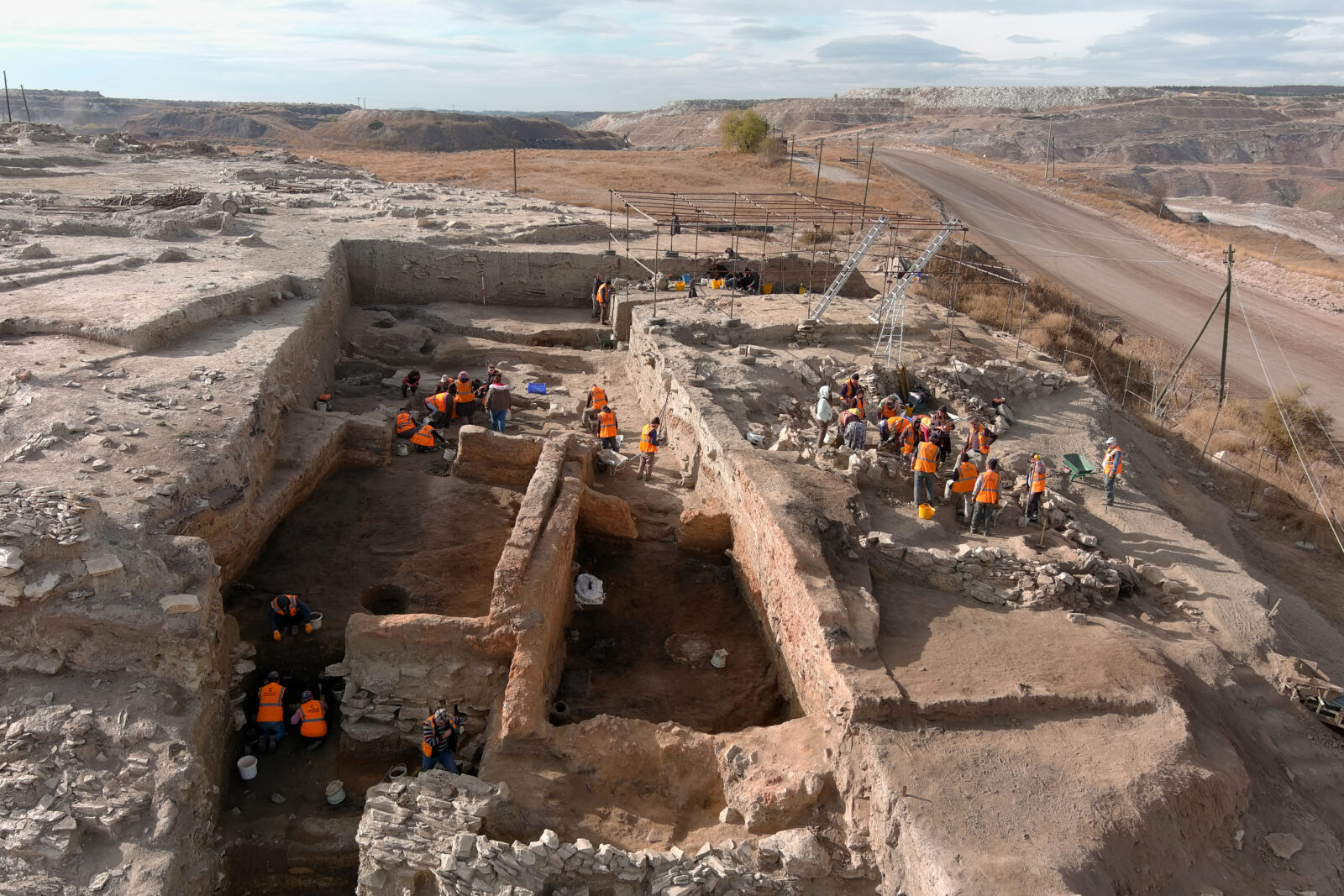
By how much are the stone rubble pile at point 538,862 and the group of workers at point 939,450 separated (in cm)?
553

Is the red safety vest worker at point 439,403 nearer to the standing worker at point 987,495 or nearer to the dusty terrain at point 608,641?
the dusty terrain at point 608,641

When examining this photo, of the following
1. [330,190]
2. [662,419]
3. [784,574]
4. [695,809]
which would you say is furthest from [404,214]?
[695,809]

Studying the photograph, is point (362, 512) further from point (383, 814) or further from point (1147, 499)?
point (1147, 499)

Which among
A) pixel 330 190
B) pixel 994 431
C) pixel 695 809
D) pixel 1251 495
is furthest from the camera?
pixel 330 190

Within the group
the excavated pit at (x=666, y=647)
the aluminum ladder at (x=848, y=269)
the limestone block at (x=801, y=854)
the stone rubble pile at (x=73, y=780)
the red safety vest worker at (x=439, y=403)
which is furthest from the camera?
the aluminum ladder at (x=848, y=269)

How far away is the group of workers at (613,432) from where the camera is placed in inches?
480

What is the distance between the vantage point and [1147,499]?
12031mm

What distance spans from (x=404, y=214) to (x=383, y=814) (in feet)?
63.2

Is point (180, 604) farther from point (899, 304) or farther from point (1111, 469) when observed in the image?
point (899, 304)

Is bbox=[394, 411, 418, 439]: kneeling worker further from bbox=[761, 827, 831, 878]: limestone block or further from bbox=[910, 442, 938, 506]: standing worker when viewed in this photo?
bbox=[761, 827, 831, 878]: limestone block

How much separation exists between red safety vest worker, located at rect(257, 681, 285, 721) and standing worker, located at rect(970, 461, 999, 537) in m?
8.01

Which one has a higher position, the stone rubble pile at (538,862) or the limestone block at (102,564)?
the limestone block at (102,564)

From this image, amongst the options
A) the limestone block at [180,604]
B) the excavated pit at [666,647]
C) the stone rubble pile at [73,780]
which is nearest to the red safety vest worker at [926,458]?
the excavated pit at [666,647]

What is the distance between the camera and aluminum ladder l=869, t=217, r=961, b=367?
14242 millimetres
